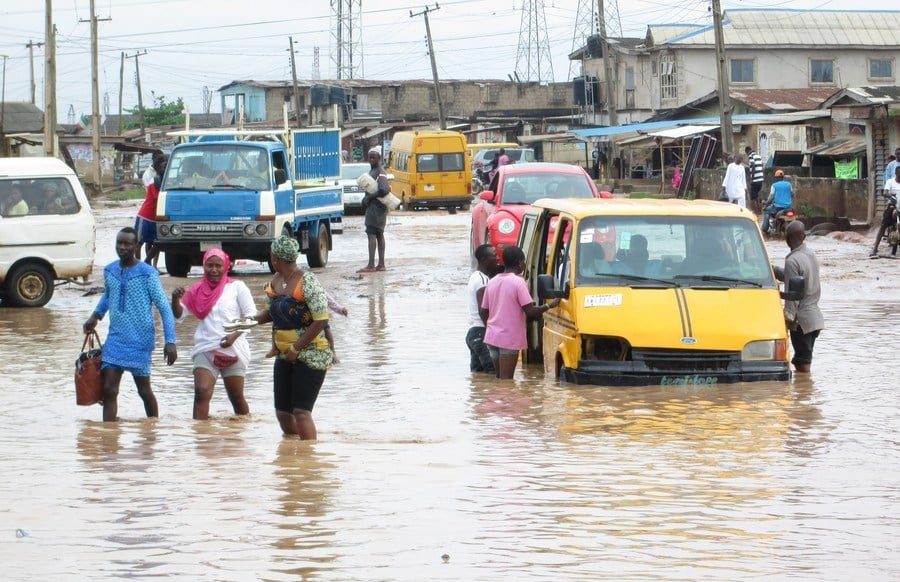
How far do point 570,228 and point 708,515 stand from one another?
523 cm

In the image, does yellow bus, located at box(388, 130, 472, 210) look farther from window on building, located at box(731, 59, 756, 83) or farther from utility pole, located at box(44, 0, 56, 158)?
window on building, located at box(731, 59, 756, 83)

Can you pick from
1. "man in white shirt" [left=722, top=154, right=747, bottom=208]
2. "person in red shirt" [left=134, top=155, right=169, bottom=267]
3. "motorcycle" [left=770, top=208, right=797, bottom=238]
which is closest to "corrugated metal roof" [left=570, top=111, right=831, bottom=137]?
"motorcycle" [left=770, top=208, right=797, bottom=238]

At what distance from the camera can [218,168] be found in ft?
75.1

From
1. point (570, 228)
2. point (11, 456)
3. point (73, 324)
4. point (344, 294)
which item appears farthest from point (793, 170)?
point (11, 456)

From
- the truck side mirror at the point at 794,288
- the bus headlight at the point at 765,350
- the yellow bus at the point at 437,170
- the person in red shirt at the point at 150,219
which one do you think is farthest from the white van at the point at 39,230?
the yellow bus at the point at 437,170

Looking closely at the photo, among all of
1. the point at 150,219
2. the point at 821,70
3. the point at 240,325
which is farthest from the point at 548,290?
the point at 821,70

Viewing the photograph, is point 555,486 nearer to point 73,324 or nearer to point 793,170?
point 73,324

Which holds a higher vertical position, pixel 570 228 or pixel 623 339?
pixel 570 228

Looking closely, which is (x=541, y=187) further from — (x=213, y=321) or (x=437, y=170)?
(x=437, y=170)

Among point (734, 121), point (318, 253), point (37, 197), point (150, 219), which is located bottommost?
point (318, 253)

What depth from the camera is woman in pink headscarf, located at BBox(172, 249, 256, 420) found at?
33.8 ft

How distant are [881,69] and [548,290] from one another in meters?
57.8

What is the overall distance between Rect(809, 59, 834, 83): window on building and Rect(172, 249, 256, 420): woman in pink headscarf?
187ft

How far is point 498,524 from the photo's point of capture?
23.3ft
